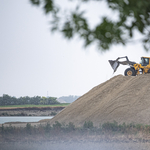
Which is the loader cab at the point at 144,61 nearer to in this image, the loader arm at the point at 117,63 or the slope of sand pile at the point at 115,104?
the loader arm at the point at 117,63

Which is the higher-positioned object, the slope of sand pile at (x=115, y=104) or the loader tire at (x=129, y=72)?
the loader tire at (x=129, y=72)

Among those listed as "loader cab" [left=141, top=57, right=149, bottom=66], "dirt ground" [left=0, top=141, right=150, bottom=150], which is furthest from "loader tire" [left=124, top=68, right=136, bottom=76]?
"dirt ground" [left=0, top=141, right=150, bottom=150]

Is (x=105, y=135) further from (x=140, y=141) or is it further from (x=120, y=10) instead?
(x=120, y=10)

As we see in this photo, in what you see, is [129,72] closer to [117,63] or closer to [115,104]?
[117,63]

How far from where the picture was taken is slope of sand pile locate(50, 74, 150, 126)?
1345 centimetres

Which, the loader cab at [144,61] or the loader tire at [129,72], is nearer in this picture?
the loader cab at [144,61]

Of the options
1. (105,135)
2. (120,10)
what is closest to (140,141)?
(105,135)

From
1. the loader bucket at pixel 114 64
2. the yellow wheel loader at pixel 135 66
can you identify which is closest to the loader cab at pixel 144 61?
the yellow wheel loader at pixel 135 66

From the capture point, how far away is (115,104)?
47.0 ft

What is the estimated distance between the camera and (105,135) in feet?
38.0

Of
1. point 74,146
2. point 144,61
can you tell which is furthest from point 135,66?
point 74,146

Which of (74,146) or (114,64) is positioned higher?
(114,64)

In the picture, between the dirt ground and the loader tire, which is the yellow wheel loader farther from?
the dirt ground

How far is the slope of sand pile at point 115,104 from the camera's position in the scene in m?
13.5
